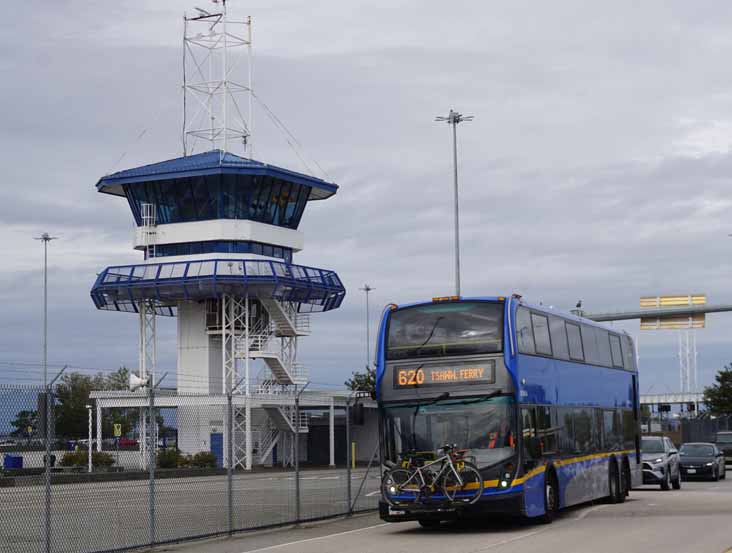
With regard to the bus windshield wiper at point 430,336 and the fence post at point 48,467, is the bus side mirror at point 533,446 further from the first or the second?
the fence post at point 48,467

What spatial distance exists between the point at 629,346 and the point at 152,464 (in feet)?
52.8

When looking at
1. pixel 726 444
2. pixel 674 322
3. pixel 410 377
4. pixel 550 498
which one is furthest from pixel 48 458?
pixel 726 444

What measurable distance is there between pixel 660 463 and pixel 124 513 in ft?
56.0

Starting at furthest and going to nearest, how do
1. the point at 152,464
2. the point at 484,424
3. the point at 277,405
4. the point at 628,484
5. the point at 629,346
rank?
the point at 277,405 → the point at 629,346 → the point at 628,484 → the point at 484,424 → the point at 152,464

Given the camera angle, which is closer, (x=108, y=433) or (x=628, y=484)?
(x=108, y=433)

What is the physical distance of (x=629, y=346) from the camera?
31.5 m

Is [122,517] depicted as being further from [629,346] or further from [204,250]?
[204,250]

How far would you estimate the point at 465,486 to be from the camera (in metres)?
20.7

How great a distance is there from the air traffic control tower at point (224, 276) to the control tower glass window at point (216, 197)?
0.17 ft

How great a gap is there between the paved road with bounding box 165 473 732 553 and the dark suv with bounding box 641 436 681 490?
23.8 feet

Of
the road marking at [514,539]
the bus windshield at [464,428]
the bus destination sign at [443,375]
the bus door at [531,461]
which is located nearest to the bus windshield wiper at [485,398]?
the bus windshield at [464,428]

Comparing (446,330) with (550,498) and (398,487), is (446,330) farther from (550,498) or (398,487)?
→ (550,498)

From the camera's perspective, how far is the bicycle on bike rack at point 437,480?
20641 mm

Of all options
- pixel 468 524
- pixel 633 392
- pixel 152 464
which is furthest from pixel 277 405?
pixel 152 464
